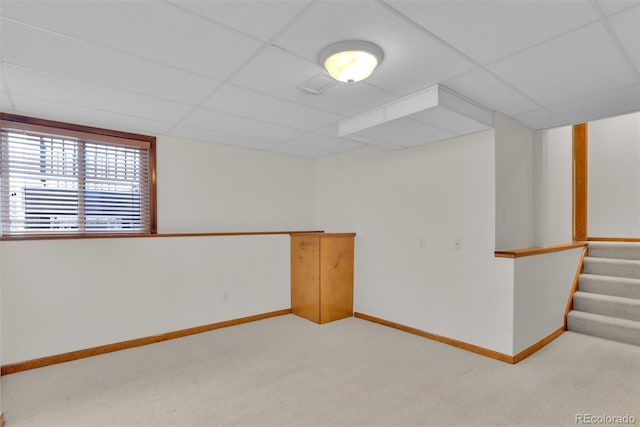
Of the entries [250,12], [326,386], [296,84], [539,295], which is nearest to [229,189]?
[296,84]

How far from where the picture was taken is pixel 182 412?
233cm

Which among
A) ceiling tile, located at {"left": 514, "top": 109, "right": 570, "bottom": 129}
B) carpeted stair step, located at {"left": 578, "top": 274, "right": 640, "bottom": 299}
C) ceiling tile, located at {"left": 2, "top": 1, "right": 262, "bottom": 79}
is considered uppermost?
ceiling tile, located at {"left": 2, "top": 1, "right": 262, "bottom": 79}

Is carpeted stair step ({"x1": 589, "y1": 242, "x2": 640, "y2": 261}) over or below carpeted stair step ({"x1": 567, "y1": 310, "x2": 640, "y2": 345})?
over

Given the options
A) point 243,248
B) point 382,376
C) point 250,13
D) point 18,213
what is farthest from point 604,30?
point 18,213

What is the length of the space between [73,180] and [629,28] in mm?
4761

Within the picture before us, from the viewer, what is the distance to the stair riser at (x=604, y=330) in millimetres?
3561

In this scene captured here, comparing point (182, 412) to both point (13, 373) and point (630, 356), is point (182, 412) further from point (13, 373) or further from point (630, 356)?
point (630, 356)

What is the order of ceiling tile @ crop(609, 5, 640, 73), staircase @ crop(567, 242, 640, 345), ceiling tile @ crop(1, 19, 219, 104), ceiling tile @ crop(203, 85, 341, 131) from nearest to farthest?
1. ceiling tile @ crop(609, 5, 640, 73)
2. ceiling tile @ crop(1, 19, 219, 104)
3. ceiling tile @ crop(203, 85, 341, 131)
4. staircase @ crop(567, 242, 640, 345)

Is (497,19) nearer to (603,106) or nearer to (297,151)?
(603,106)

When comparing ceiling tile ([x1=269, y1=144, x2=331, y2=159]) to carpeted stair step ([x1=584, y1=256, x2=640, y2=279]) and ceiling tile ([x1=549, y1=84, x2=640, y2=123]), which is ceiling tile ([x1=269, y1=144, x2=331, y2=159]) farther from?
carpeted stair step ([x1=584, y1=256, x2=640, y2=279])

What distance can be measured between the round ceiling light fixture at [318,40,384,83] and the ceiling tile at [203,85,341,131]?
88 centimetres

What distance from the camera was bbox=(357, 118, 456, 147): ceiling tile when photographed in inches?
123

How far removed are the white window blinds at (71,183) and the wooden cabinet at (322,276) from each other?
81.0 inches

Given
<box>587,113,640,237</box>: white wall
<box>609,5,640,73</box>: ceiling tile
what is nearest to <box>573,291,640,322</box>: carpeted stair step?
<box>587,113,640,237</box>: white wall
